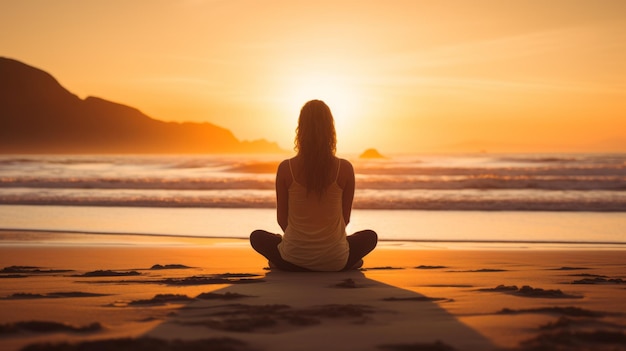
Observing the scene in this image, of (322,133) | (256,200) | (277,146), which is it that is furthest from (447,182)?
(277,146)

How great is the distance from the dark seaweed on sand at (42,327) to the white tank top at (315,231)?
2.77 m

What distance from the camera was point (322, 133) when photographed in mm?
5945

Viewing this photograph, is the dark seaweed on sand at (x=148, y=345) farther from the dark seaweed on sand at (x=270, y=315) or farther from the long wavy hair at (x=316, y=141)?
the long wavy hair at (x=316, y=141)

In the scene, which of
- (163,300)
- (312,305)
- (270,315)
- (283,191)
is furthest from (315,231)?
(270,315)

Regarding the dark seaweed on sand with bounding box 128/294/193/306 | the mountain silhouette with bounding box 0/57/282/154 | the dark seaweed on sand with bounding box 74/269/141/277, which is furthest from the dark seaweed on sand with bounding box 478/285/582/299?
the mountain silhouette with bounding box 0/57/282/154

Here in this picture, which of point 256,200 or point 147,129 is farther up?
point 147,129

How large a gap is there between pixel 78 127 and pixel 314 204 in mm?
184826

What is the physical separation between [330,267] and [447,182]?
2423 cm

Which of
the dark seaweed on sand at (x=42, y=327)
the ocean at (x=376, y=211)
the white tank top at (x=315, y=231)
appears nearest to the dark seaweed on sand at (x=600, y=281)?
the white tank top at (x=315, y=231)

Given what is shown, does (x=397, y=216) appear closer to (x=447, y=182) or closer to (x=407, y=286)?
(x=407, y=286)

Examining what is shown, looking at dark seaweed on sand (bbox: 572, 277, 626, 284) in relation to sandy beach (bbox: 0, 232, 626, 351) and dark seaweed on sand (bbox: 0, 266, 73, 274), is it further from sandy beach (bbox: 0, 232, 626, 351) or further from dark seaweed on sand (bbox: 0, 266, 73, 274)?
dark seaweed on sand (bbox: 0, 266, 73, 274)

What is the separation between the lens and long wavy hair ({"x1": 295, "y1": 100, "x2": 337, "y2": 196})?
233 inches

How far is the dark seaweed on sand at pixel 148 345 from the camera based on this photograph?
127 inches

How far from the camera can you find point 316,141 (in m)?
5.95
